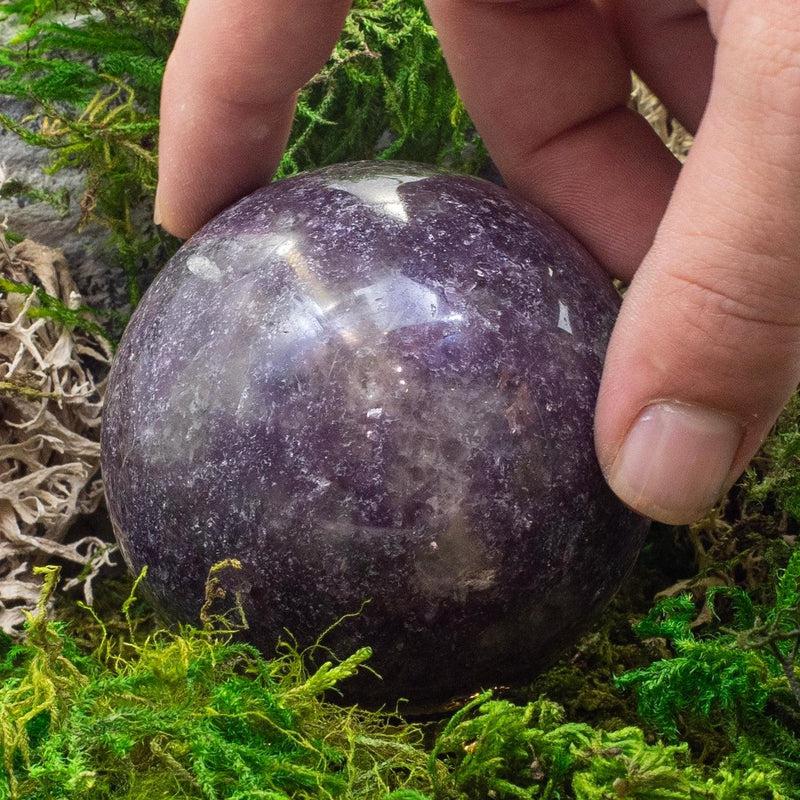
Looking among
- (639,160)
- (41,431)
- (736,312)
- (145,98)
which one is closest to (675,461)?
(736,312)

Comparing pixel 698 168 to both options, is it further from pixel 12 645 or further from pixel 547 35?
pixel 12 645

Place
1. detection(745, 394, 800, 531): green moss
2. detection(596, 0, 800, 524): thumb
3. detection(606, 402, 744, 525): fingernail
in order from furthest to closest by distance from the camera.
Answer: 1. detection(745, 394, 800, 531): green moss
2. detection(606, 402, 744, 525): fingernail
3. detection(596, 0, 800, 524): thumb

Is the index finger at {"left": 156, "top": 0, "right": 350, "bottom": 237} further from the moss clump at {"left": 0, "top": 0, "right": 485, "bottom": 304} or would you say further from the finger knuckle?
the finger knuckle

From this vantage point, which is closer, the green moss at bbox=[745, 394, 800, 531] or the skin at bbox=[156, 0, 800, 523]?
the skin at bbox=[156, 0, 800, 523]

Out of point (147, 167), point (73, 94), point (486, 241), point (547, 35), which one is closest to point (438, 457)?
point (486, 241)

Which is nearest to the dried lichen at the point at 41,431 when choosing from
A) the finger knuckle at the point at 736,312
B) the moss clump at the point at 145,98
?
the moss clump at the point at 145,98

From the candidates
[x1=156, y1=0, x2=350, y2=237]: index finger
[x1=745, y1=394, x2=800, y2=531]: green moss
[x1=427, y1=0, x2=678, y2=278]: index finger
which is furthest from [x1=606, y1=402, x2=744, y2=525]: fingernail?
[x1=156, y1=0, x2=350, y2=237]: index finger

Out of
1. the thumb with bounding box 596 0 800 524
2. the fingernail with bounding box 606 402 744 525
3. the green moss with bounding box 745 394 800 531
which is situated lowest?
the green moss with bounding box 745 394 800 531

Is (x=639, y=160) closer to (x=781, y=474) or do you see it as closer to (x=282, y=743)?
(x=781, y=474)
